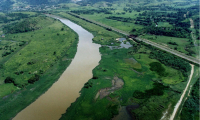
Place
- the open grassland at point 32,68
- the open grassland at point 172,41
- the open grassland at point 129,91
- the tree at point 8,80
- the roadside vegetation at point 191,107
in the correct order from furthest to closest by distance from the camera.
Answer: the open grassland at point 172,41 < the tree at point 8,80 < the open grassland at point 32,68 < the open grassland at point 129,91 < the roadside vegetation at point 191,107

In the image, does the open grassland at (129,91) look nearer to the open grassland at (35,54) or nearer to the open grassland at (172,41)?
the open grassland at (35,54)

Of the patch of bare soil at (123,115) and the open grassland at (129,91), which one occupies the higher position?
the open grassland at (129,91)

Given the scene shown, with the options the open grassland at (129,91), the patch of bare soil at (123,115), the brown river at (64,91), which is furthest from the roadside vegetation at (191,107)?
the brown river at (64,91)

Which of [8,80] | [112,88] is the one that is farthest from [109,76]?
[8,80]

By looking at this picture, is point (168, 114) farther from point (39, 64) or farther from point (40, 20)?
point (40, 20)

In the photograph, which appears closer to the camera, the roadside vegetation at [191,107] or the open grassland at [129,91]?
the roadside vegetation at [191,107]

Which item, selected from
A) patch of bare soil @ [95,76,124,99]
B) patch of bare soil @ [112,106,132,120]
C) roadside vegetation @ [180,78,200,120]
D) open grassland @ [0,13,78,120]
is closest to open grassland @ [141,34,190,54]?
roadside vegetation @ [180,78,200,120]
